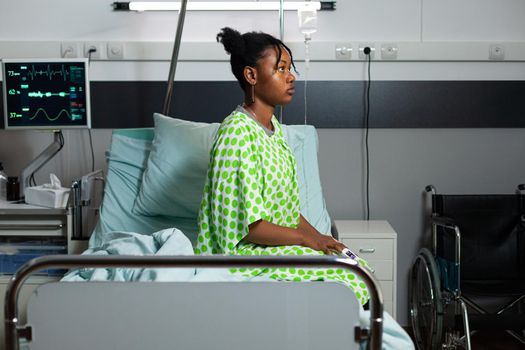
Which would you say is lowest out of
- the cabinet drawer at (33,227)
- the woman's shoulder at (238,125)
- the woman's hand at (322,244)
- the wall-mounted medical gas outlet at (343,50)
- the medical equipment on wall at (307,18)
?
the cabinet drawer at (33,227)

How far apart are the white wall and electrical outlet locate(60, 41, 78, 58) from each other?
4cm

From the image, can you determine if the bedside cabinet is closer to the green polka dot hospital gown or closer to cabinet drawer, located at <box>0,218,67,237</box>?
the green polka dot hospital gown

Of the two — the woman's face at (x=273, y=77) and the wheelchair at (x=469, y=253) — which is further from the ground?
the woman's face at (x=273, y=77)

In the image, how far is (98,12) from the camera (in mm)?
3908

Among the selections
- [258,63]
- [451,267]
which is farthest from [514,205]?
[258,63]

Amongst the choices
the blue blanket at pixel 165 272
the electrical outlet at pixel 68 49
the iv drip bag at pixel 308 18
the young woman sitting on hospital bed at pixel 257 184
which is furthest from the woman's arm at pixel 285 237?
the electrical outlet at pixel 68 49

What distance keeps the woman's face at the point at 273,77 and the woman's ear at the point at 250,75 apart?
0.01 metres

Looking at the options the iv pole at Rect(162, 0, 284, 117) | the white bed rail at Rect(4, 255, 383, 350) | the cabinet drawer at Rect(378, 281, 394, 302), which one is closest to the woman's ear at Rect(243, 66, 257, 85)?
the iv pole at Rect(162, 0, 284, 117)

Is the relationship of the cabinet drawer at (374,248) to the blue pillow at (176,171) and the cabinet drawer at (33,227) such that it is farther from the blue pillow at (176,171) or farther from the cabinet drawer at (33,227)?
the cabinet drawer at (33,227)

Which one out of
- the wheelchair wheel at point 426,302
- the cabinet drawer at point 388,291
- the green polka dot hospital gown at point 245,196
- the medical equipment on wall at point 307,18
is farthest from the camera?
the medical equipment on wall at point 307,18

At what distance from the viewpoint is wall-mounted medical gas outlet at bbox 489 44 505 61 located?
12.7 feet

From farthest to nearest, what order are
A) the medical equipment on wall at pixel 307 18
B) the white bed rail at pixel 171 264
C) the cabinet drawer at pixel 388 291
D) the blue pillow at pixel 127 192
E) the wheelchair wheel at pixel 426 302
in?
the medical equipment on wall at pixel 307 18
the cabinet drawer at pixel 388 291
the wheelchair wheel at pixel 426 302
the blue pillow at pixel 127 192
the white bed rail at pixel 171 264

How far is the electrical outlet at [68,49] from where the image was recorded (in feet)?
12.7

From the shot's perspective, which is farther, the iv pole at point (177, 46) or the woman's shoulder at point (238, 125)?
the iv pole at point (177, 46)
